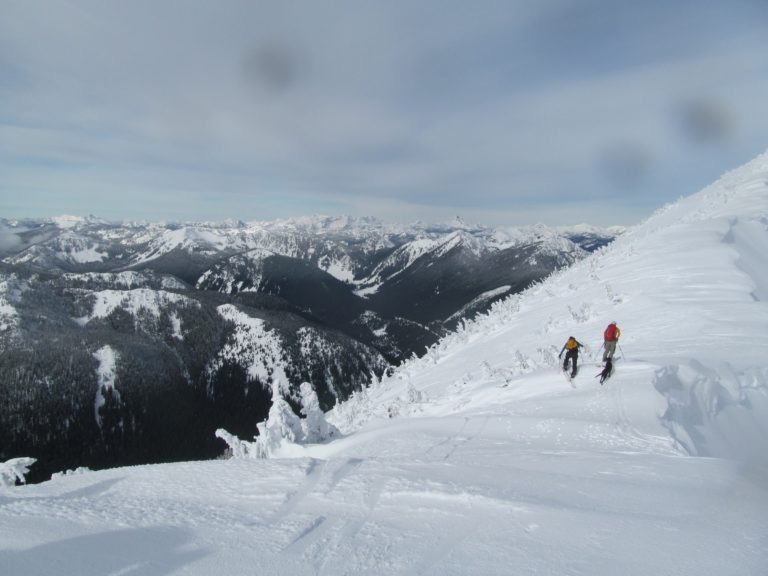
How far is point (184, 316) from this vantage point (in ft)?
554

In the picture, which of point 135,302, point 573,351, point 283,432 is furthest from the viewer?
point 135,302

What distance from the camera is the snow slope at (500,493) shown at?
4758mm

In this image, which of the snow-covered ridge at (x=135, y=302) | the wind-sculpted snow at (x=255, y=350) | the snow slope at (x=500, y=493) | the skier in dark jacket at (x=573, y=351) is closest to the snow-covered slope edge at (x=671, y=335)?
the snow slope at (x=500, y=493)

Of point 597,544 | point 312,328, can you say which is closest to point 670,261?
point 597,544

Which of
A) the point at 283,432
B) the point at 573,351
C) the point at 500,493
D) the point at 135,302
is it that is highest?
the point at 135,302

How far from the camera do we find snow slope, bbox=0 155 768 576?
4.76 meters

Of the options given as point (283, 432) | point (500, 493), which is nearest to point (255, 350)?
point (283, 432)

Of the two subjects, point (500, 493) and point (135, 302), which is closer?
point (500, 493)

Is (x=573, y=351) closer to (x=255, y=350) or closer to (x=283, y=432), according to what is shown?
(x=283, y=432)

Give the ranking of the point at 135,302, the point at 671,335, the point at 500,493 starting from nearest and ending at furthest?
1. the point at 500,493
2. the point at 671,335
3. the point at 135,302

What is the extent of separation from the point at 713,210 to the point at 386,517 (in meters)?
35.6

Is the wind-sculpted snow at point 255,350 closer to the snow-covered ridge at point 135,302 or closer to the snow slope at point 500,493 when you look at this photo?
the snow-covered ridge at point 135,302

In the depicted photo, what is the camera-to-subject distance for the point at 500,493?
6375mm

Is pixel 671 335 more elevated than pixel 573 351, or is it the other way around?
pixel 671 335
